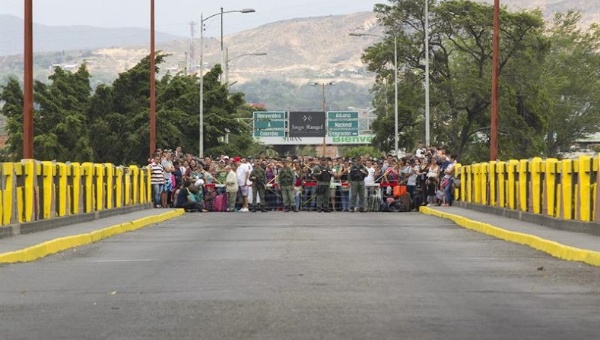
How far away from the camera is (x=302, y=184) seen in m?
46.6

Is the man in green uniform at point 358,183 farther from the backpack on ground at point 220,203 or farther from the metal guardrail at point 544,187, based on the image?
the metal guardrail at point 544,187

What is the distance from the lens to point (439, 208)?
41.2 meters

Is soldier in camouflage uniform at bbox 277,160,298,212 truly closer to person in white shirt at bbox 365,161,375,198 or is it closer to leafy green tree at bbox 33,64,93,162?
person in white shirt at bbox 365,161,375,198

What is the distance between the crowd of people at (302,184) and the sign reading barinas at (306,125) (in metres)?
74.3

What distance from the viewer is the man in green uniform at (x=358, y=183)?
4478 cm

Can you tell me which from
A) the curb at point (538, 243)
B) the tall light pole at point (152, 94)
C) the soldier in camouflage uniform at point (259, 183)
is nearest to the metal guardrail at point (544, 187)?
the curb at point (538, 243)

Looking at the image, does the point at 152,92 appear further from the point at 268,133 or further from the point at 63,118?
the point at 268,133

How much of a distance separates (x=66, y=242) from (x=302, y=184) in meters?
23.4

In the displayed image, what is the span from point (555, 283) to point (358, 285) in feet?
6.80

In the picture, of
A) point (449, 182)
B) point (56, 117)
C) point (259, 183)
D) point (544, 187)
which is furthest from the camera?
point (56, 117)

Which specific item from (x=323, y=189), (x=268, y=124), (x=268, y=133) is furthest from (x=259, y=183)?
(x=268, y=133)

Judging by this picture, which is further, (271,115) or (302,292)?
(271,115)

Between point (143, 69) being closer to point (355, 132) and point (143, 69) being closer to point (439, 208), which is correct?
point (439, 208)

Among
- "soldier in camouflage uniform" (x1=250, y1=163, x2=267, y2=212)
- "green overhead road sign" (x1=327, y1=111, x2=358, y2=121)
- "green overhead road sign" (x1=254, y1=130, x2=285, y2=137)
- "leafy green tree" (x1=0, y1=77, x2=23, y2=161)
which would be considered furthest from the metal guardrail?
"green overhead road sign" (x1=327, y1=111, x2=358, y2=121)
